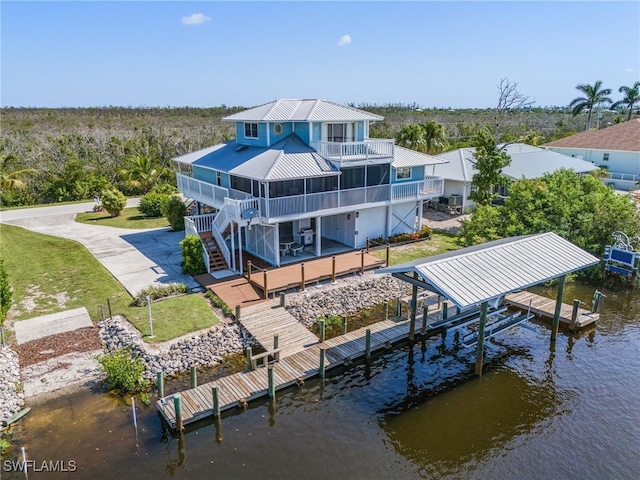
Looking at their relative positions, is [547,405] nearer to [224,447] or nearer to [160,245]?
[224,447]

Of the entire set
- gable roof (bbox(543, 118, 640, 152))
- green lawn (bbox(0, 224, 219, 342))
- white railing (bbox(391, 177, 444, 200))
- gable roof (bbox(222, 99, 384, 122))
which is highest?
gable roof (bbox(222, 99, 384, 122))

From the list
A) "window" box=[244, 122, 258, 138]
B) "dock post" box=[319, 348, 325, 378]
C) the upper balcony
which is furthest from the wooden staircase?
"dock post" box=[319, 348, 325, 378]

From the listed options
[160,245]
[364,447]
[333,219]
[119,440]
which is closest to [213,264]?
[160,245]

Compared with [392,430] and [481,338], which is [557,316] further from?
[392,430]

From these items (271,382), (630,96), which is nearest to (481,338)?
(271,382)

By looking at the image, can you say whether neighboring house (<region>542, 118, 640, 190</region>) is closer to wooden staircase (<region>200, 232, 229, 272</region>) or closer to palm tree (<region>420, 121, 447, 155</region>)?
palm tree (<region>420, 121, 447, 155</region>)

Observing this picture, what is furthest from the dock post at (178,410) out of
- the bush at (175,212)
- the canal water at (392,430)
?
the bush at (175,212)
